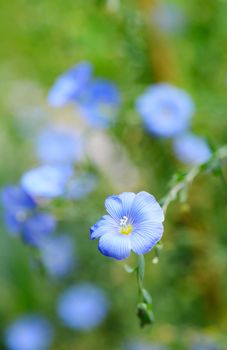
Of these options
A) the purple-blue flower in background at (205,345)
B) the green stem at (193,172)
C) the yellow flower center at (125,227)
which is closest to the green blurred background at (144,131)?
the purple-blue flower in background at (205,345)

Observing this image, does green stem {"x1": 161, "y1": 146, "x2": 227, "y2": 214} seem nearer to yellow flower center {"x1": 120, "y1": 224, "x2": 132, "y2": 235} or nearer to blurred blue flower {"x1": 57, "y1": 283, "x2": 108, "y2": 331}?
yellow flower center {"x1": 120, "y1": 224, "x2": 132, "y2": 235}

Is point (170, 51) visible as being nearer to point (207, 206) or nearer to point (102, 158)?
point (207, 206)

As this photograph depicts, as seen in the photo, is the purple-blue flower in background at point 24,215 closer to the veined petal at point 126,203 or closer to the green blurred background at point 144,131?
the green blurred background at point 144,131

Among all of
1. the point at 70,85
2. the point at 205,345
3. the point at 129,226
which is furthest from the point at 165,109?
the point at 129,226

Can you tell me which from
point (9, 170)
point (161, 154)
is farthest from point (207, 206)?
point (9, 170)

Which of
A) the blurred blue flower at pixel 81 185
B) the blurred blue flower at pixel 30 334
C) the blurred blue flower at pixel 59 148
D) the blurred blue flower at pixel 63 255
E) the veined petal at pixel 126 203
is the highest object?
the blurred blue flower at pixel 59 148

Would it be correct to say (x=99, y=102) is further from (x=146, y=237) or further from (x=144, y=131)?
(x=146, y=237)
